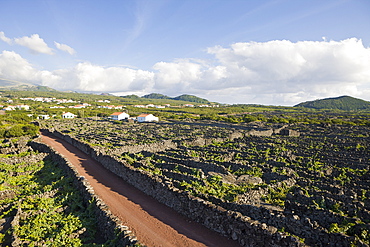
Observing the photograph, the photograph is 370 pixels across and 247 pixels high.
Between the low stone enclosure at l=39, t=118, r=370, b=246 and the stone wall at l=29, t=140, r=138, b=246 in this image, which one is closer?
the stone wall at l=29, t=140, r=138, b=246

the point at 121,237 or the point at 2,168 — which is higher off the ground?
the point at 121,237

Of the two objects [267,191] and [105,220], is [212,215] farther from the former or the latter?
[267,191]

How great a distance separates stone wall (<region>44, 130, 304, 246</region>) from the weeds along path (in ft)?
1.35

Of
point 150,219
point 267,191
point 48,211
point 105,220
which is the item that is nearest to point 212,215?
point 150,219

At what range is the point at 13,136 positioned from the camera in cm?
4541

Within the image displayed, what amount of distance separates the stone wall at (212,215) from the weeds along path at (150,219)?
410 mm

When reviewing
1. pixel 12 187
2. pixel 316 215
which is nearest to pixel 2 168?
pixel 12 187

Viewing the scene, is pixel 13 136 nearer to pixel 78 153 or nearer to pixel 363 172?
pixel 78 153

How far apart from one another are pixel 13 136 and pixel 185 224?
49177mm

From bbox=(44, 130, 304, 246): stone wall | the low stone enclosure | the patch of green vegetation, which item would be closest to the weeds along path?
bbox=(44, 130, 304, 246): stone wall

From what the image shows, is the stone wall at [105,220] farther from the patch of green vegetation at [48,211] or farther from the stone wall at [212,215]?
the stone wall at [212,215]

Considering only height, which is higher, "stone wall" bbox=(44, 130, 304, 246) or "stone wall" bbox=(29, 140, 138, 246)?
"stone wall" bbox=(44, 130, 304, 246)

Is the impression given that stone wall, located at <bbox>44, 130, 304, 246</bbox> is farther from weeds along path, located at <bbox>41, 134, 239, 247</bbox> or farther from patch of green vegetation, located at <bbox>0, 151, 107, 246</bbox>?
patch of green vegetation, located at <bbox>0, 151, 107, 246</bbox>

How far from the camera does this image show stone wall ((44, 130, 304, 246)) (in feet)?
34.5
